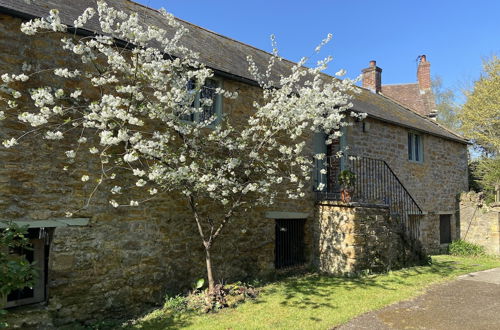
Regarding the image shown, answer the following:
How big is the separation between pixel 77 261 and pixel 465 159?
15931 mm

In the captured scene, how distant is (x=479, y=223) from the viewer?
14273mm

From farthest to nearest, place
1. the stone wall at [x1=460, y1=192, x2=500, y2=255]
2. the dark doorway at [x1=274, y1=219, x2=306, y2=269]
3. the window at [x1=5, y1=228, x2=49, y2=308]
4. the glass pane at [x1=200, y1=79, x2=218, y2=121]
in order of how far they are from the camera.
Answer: the stone wall at [x1=460, y1=192, x2=500, y2=255], the dark doorway at [x1=274, y1=219, x2=306, y2=269], the glass pane at [x1=200, y1=79, x2=218, y2=121], the window at [x1=5, y1=228, x2=49, y2=308]

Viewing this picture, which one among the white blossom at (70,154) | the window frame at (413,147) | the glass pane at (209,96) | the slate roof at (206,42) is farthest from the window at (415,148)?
the white blossom at (70,154)

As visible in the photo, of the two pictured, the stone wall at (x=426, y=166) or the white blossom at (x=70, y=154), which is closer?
the white blossom at (x=70, y=154)

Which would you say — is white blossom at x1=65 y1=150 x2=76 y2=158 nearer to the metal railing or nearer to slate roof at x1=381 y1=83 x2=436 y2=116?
the metal railing

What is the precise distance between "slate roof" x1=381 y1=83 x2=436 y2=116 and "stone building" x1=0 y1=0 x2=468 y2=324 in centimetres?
688

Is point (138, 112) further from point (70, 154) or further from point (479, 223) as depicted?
point (479, 223)

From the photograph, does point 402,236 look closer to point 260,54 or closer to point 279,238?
point 279,238

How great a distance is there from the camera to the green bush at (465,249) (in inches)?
548

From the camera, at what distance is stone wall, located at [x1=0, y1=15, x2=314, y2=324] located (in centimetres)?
549

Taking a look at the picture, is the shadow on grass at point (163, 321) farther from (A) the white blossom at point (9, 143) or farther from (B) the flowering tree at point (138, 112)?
(A) the white blossom at point (9, 143)

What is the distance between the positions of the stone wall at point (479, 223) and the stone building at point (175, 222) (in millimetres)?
2139

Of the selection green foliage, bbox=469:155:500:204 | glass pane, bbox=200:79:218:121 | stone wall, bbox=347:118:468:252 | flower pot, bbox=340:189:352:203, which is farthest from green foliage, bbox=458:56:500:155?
glass pane, bbox=200:79:218:121

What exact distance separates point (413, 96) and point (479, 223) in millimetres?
9075
